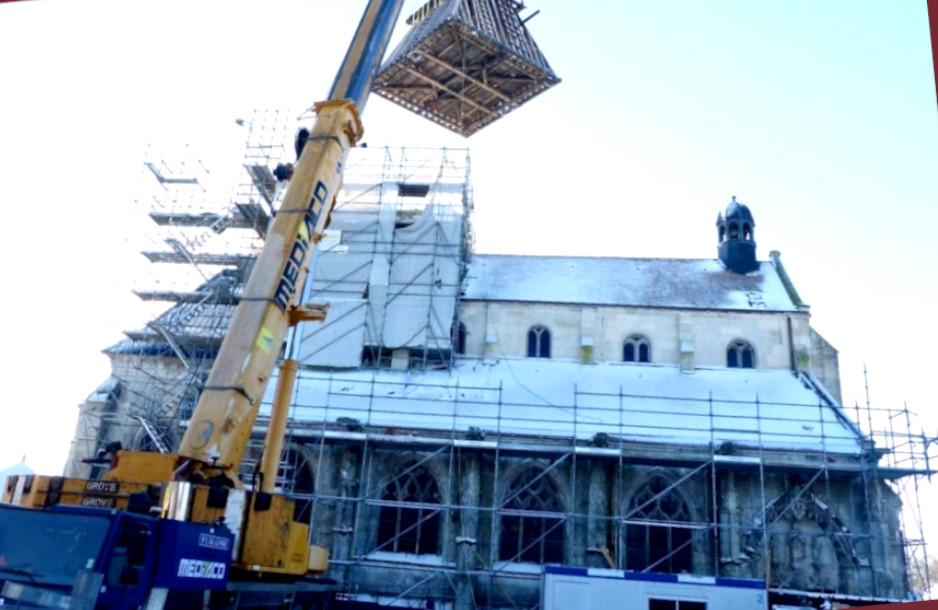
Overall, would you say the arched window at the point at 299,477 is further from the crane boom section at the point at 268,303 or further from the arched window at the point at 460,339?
the crane boom section at the point at 268,303

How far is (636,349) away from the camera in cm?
2584

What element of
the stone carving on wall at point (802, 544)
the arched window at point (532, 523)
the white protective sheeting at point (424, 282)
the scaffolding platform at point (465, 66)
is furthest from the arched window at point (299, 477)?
the stone carving on wall at point (802, 544)

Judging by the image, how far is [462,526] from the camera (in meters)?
20.5

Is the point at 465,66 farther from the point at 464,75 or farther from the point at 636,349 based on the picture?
the point at 636,349

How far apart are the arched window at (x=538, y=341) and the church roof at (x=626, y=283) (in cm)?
112

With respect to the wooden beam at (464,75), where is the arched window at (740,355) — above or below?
below

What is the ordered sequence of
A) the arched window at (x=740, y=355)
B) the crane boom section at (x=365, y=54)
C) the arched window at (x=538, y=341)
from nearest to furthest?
1. the crane boom section at (x=365, y=54)
2. the arched window at (x=740, y=355)
3. the arched window at (x=538, y=341)

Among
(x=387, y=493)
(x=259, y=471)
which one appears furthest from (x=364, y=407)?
(x=259, y=471)

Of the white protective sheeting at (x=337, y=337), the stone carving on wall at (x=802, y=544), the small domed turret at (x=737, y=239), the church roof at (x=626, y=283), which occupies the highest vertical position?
the small domed turret at (x=737, y=239)

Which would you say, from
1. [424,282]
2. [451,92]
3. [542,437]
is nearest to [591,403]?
[542,437]

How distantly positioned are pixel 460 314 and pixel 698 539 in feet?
34.3

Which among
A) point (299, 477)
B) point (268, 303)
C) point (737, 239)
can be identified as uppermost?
point (737, 239)

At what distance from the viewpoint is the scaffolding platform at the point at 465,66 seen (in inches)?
794

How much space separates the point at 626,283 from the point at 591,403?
6572 mm
